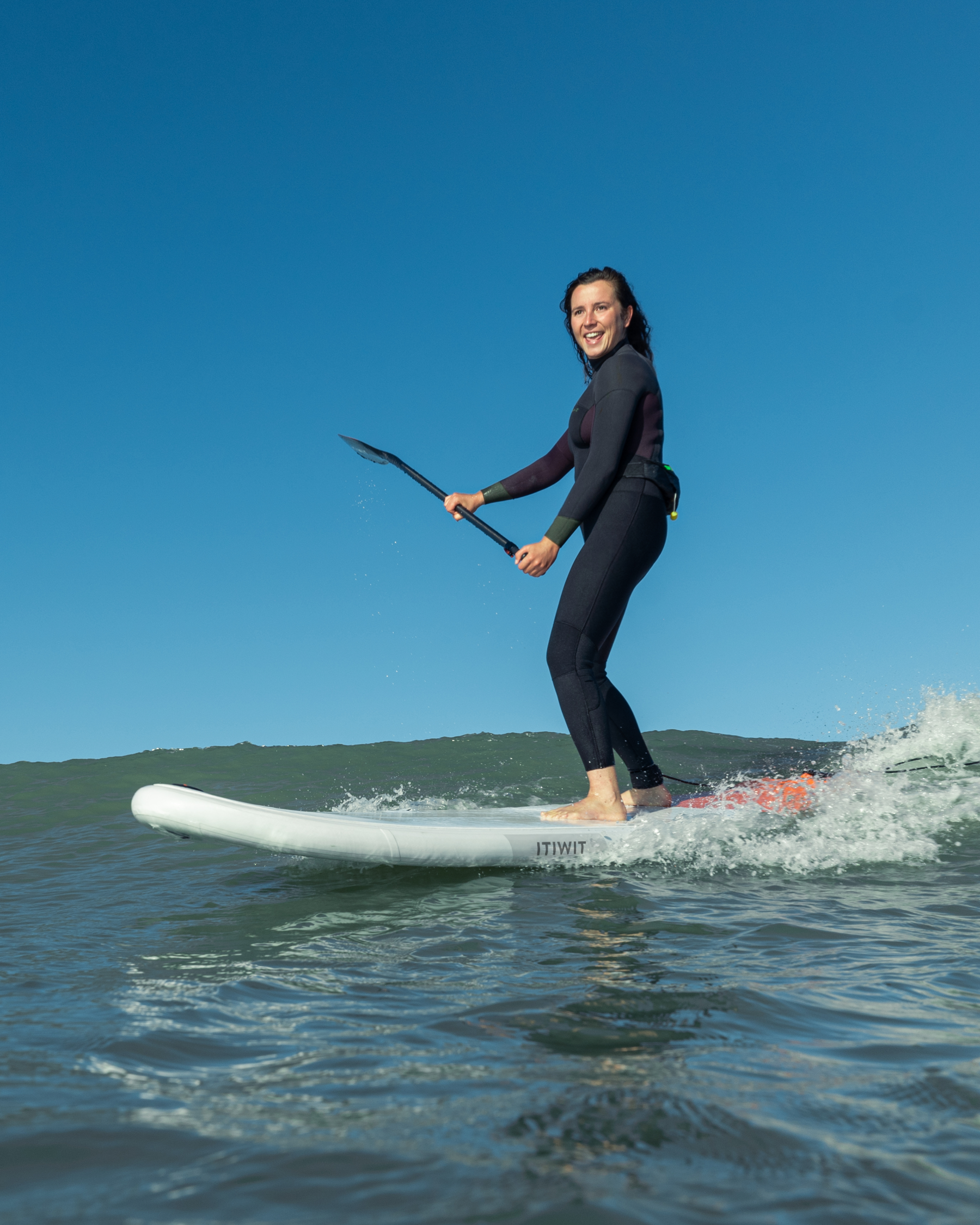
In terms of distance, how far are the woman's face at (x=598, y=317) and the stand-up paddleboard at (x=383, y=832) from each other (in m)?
2.33

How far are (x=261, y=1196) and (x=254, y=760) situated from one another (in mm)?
9997

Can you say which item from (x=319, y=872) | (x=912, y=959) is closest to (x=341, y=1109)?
(x=912, y=959)

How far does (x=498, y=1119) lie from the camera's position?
1.30 m

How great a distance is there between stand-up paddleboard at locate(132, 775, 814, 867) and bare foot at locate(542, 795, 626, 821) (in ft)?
0.17

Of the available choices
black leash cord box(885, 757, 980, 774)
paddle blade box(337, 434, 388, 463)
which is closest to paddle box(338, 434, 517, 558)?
paddle blade box(337, 434, 388, 463)

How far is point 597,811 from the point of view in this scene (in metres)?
4.04

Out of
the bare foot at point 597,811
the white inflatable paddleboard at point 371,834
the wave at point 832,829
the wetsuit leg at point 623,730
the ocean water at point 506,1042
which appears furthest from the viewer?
the wetsuit leg at point 623,730

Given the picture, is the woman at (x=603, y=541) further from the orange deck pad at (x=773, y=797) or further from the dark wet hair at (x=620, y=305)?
the orange deck pad at (x=773, y=797)

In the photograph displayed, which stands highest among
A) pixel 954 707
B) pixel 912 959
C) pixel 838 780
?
pixel 954 707

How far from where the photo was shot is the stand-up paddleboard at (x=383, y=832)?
138 inches

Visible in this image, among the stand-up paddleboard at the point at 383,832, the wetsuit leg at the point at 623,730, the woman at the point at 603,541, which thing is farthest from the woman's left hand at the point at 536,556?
the stand-up paddleboard at the point at 383,832

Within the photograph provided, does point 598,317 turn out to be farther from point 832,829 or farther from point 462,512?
point 832,829

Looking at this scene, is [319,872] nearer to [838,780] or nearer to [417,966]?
[417,966]

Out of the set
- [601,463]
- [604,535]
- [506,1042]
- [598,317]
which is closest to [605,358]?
[598,317]
